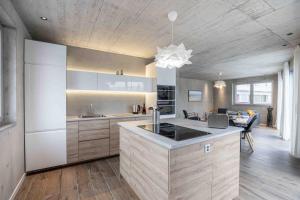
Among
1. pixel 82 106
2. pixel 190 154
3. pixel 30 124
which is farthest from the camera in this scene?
pixel 82 106

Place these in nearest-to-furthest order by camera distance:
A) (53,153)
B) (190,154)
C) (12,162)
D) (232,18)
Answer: (190,154) < (12,162) < (232,18) < (53,153)

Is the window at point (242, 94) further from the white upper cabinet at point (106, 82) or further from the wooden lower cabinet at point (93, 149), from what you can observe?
the wooden lower cabinet at point (93, 149)

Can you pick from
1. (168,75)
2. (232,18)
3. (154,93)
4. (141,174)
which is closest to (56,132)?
(141,174)

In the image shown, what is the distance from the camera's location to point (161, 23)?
2475 mm

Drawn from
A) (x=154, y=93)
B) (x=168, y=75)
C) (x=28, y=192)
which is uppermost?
(x=168, y=75)

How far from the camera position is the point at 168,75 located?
4199mm

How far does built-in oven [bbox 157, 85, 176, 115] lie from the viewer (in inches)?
162

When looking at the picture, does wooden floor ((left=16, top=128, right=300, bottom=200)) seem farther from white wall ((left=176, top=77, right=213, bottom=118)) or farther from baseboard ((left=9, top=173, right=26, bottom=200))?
white wall ((left=176, top=77, right=213, bottom=118))

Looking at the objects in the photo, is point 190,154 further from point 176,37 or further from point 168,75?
point 168,75

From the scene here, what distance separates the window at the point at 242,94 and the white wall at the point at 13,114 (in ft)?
32.1

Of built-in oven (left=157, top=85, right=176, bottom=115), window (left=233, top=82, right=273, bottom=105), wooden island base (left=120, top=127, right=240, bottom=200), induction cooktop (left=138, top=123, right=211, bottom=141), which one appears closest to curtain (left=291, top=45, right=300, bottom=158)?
wooden island base (left=120, top=127, right=240, bottom=200)

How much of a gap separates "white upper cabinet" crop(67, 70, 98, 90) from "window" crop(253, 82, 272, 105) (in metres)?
8.48

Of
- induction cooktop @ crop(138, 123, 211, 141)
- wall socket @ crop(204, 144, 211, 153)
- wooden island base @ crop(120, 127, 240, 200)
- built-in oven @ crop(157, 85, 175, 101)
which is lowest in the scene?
wooden island base @ crop(120, 127, 240, 200)

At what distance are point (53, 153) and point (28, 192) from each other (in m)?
0.73
